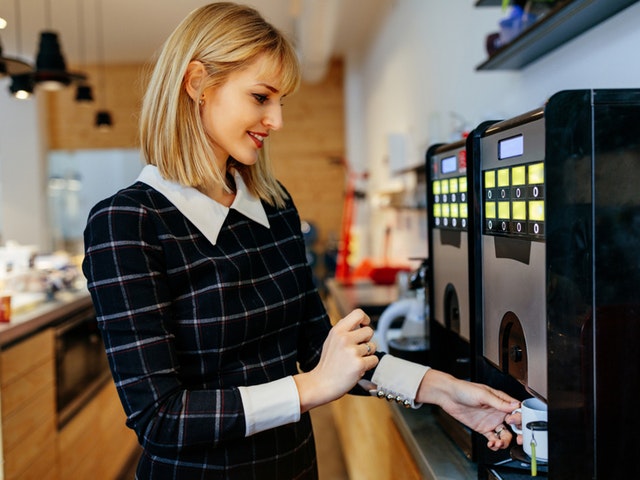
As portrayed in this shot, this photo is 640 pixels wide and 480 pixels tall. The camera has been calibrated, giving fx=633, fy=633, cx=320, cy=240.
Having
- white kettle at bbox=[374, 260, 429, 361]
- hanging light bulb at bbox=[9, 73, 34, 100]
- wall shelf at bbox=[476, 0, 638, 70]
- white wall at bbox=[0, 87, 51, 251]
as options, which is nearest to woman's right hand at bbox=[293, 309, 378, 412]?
white kettle at bbox=[374, 260, 429, 361]

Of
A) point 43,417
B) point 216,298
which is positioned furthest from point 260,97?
point 43,417

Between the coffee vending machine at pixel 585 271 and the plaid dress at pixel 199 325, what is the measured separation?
0.47 m

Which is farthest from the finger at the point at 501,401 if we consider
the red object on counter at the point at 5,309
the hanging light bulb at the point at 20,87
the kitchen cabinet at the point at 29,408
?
the hanging light bulb at the point at 20,87

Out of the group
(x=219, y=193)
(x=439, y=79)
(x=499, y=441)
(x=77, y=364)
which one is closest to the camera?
(x=499, y=441)

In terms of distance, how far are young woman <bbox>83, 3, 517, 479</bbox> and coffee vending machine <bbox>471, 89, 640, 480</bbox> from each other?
0.74 feet

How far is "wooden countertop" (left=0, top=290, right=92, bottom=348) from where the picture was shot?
2.28 m

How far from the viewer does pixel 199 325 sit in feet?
3.51

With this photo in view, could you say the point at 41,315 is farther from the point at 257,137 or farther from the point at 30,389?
the point at 257,137

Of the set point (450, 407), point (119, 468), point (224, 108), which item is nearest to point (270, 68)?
point (224, 108)

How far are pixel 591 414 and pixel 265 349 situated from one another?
0.58 meters

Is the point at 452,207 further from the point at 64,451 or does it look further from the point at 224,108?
the point at 64,451

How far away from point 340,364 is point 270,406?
5.1 inches

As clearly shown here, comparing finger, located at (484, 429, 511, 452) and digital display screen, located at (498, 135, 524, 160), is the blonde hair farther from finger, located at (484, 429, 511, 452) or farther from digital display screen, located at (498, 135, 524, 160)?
finger, located at (484, 429, 511, 452)

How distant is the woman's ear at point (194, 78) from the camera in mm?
1093
